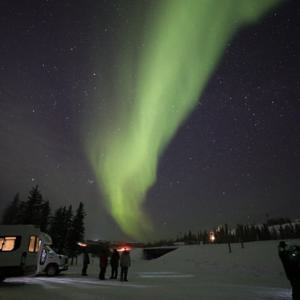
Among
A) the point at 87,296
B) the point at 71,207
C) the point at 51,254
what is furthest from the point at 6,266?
the point at 71,207

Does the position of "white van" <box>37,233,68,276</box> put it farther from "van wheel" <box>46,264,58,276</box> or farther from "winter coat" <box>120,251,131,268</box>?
"winter coat" <box>120,251,131,268</box>

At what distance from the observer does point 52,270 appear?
19188 millimetres

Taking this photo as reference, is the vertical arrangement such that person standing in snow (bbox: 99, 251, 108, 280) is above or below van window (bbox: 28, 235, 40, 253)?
below

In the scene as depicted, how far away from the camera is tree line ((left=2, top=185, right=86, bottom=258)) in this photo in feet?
159

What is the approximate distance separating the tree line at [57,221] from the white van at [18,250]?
36.2 m

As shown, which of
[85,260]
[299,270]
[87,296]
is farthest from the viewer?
[85,260]

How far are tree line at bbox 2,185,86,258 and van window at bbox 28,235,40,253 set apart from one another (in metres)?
36.0

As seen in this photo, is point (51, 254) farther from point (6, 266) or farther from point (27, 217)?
point (27, 217)

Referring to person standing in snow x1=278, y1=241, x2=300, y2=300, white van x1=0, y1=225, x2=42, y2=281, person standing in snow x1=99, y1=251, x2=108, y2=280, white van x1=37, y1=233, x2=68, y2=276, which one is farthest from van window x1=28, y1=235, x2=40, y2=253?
person standing in snow x1=278, y1=241, x2=300, y2=300

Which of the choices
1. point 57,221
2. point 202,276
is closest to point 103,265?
point 202,276

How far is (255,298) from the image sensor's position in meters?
9.25

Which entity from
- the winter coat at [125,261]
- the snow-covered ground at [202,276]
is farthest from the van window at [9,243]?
the winter coat at [125,261]

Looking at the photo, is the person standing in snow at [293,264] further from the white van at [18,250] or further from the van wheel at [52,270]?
the van wheel at [52,270]

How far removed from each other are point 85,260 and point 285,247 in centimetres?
1505
